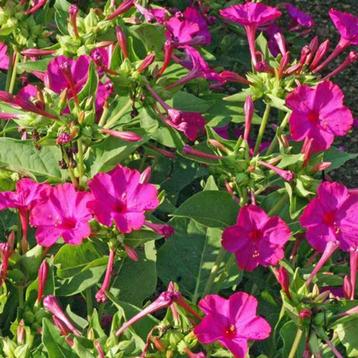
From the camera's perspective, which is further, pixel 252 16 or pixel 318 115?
pixel 252 16

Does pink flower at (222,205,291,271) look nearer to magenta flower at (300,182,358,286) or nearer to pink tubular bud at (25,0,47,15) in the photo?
magenta flower at (300,182,358,286)

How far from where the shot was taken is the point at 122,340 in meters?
1.71

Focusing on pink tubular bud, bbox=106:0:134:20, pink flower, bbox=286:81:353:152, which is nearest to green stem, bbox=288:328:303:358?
pink flower, bbox=286:81:353:152

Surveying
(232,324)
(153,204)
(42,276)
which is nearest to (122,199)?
(153,204)

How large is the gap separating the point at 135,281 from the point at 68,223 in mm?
339

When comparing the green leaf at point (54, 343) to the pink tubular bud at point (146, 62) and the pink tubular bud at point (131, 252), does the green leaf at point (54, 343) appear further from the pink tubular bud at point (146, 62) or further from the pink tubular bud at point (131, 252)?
the pink tubular bud at point (146, 62)

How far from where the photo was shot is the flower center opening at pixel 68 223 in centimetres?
173

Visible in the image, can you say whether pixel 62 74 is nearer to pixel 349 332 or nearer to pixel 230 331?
pixel 230 331

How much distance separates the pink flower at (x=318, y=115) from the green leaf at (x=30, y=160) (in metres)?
0.53

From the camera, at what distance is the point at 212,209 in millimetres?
1972

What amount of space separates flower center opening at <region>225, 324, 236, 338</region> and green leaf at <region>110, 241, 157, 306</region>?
0.33 meters

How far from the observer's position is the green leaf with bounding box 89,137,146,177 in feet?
6.04

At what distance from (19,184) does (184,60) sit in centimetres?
65

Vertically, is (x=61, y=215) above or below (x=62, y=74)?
below
